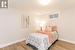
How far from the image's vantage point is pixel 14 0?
311cm

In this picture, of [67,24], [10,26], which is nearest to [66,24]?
[67,24]

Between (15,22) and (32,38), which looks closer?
(32,38)

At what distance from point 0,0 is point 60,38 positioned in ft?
12.4

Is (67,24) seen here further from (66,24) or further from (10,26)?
(10,26)

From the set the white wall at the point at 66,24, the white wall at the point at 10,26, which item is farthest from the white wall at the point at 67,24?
the white wall at the point at 10,26

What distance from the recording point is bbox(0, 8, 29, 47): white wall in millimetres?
3615

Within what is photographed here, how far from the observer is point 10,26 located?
3.95m

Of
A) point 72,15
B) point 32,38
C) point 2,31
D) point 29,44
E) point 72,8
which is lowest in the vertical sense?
point 29,44

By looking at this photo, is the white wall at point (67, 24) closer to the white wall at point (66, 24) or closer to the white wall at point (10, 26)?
the white wall at point (66, 24)

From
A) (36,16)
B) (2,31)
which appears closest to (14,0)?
(2,31)

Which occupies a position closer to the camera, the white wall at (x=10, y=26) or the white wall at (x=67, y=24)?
the white wall at (x=10, y=26)

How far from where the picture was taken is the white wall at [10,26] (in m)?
3.62

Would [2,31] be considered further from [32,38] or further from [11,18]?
[32,38]

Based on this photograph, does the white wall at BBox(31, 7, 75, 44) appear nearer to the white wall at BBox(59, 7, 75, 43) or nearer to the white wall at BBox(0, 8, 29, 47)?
the white wall at BBox(59, 7, 75, 43)
